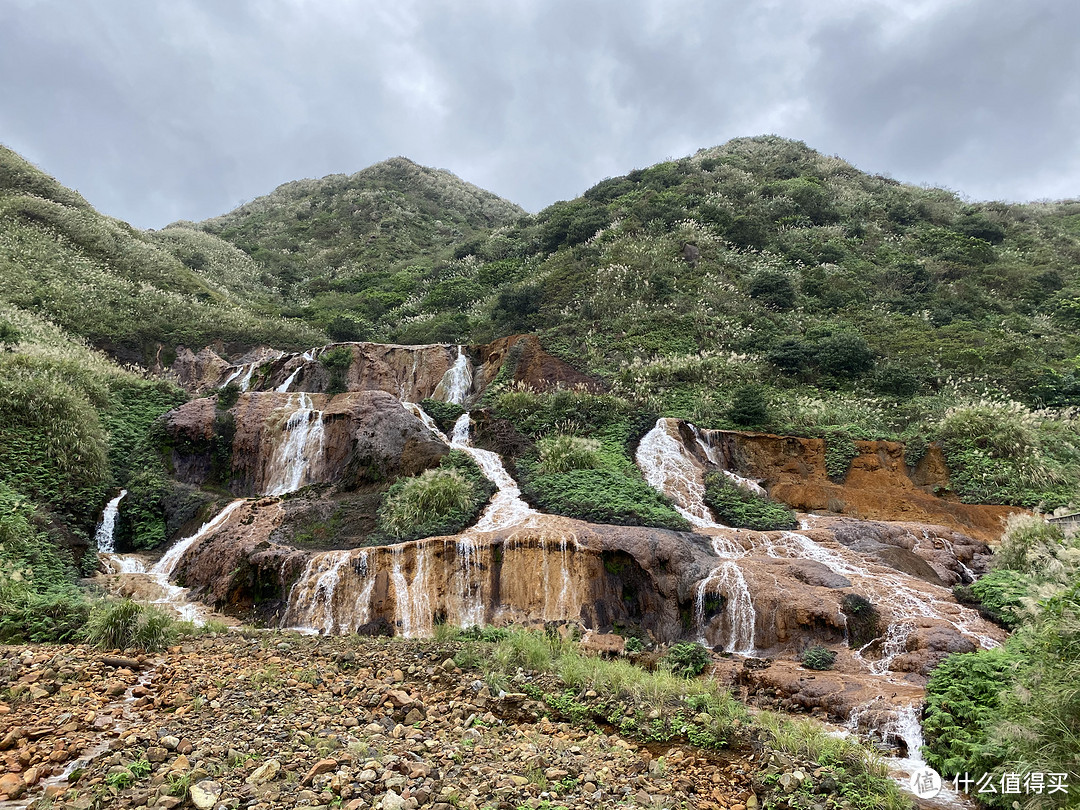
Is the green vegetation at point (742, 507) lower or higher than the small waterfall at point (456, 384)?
lower

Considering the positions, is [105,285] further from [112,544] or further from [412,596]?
[412,596]

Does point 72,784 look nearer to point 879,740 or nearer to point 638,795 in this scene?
point 638,795

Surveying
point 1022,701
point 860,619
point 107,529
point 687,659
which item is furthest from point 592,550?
point 107,529

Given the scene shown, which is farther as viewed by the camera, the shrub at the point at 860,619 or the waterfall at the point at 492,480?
the waterfall at the point at 492,480

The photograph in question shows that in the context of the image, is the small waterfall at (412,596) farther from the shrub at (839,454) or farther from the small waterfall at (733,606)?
the shrub at (839,454)

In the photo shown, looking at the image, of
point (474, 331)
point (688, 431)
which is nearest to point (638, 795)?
point (688, 431)

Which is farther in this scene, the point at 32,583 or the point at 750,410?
the point at 750,410

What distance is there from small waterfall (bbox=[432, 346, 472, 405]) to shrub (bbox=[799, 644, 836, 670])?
16.0 meters

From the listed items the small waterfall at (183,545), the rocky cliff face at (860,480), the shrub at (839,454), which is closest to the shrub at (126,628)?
the small waterfall at (183,545)

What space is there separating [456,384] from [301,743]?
19.0 meters

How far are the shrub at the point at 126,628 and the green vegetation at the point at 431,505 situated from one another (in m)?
5.09

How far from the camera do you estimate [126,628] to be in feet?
22.1

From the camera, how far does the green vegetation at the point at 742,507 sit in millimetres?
13586

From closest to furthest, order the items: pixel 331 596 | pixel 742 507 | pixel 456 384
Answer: pixel 331 596, pixel 742 507, pixel 456 384
